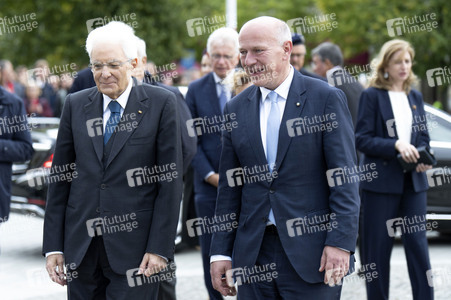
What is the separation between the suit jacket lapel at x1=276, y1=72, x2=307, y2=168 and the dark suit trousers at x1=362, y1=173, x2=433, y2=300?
2.71 meters

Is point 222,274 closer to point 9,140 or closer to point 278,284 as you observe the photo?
point 278,284

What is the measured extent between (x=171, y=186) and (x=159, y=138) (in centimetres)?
29

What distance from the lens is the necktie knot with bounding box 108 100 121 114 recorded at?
4730 millimetres

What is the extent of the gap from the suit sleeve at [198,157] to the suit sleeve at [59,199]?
236cm

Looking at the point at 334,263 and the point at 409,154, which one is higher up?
the point at 409,154

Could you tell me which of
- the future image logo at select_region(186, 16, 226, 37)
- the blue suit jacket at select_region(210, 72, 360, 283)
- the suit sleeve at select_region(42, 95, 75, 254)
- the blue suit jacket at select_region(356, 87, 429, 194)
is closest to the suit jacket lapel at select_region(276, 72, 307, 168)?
the blue suit jacket at select_region(210, 72, 360, 283)

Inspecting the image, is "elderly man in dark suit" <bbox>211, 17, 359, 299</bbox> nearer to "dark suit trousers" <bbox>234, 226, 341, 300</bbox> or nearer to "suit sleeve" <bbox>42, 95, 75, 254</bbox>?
"dark suit trousers" <bbox>234, 226, 341, 300</bbox>

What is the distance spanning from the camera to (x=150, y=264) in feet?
14.9

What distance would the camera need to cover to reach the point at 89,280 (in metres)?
4.65

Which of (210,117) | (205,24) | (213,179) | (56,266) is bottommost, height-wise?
(56,266)

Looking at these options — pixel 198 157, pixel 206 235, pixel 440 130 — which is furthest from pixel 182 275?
pixel 440 130

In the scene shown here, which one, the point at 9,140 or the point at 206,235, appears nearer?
the point at 206,235

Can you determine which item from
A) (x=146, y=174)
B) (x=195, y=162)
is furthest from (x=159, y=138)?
(x=195, y=162)

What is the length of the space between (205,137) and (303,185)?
2.98 m
